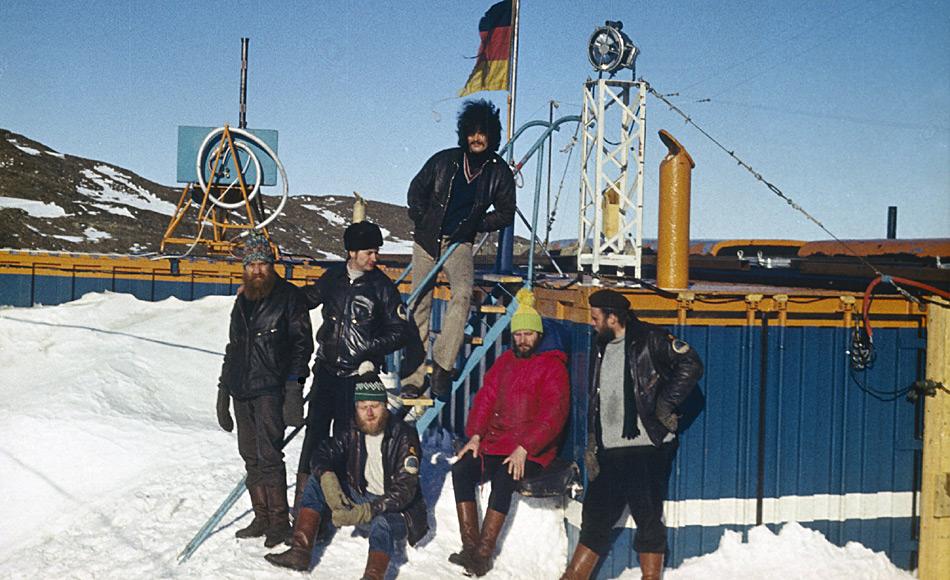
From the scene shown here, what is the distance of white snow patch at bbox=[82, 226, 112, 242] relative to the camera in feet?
157

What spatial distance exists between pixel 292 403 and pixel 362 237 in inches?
47.0

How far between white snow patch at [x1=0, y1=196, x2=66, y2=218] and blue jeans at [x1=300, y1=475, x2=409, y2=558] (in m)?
50.6

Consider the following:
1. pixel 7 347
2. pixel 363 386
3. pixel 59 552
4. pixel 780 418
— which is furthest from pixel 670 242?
pixel 7 347

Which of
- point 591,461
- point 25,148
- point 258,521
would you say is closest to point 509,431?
point 591,461

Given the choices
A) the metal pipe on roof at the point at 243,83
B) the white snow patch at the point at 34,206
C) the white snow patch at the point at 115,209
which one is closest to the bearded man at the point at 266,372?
the metal pipe on roof at the point at 243,83

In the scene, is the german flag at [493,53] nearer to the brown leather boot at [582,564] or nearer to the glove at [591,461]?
the glove at [591,461]

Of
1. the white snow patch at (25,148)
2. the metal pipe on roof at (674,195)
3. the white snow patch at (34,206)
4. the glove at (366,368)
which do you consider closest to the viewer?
the glove at (366,368)

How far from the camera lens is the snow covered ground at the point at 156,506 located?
6430 millimetres

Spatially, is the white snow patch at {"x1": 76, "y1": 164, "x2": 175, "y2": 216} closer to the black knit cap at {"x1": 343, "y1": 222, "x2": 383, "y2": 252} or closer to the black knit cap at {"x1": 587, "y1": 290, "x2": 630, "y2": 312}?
the black knit cap at {"x1": 343, "y1": 222, "x2": 383, "y2": 252}

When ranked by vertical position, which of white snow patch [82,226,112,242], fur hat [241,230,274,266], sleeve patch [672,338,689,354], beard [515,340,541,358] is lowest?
beard [515,340,541,358]

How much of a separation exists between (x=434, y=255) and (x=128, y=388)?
5096mm

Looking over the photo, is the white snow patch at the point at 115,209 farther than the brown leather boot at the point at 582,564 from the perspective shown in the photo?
Yes

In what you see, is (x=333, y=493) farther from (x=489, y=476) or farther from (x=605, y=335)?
(x=605, y=335)

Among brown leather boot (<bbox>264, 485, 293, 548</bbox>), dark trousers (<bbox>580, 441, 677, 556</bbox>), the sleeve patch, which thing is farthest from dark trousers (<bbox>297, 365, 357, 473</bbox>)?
the sleeve patch
